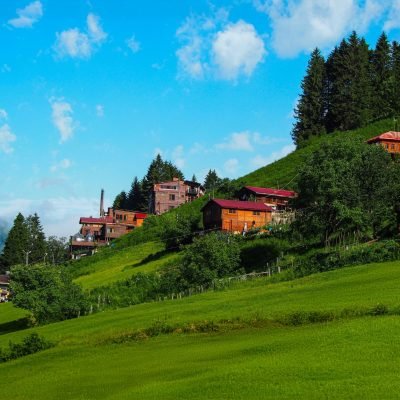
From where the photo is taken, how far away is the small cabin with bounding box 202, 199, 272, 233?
103 metres

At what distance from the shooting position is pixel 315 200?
69000 millimetres

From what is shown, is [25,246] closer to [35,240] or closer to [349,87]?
[35,240]

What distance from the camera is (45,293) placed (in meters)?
62.6

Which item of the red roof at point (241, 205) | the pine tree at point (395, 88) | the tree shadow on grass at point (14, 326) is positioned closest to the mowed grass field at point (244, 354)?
the tree shadow on grass at point (14, 326)

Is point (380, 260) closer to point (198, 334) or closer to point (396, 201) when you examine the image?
point (396, 201)

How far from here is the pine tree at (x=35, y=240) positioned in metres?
165

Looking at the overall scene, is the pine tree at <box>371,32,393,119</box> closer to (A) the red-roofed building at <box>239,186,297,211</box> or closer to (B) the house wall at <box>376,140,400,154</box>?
(B) the house wall at <box>376,140,400,154</box>

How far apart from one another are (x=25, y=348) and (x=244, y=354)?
19.7 metres

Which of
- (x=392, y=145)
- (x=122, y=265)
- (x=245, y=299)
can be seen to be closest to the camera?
(x=245, y=299)

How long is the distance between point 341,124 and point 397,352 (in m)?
130

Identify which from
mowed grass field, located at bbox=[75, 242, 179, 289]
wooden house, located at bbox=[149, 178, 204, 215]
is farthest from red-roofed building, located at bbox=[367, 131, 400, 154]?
wooden house, located at bbox=[149, 178, 204, 215]

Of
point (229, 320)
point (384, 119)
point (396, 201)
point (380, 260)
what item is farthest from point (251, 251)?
point (384, 119)

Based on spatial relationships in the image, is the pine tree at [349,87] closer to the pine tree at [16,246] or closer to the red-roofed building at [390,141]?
the red-roofed building at [390,141]

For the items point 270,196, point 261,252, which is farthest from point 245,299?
point 270,196
